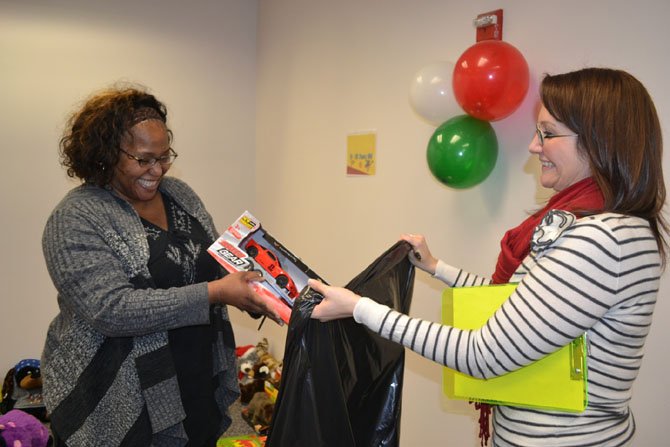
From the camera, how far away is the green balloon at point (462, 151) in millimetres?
1955

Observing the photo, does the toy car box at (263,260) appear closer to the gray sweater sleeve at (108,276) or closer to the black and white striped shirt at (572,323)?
the gray sweater sleeve at (108,276)

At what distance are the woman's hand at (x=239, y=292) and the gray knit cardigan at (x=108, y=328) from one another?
31 mm

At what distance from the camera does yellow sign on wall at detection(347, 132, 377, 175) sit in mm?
2797

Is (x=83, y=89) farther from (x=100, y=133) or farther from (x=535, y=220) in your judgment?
(x=535, y=220)

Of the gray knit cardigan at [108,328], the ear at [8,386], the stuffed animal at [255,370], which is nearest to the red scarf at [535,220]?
the gray knit cardigan at [108,328]

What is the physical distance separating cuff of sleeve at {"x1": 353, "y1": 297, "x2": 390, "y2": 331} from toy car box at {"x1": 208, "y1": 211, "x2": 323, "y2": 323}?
32cm

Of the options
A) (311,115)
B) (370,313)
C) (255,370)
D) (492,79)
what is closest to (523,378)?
(370,313)

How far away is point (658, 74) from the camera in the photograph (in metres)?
1.68

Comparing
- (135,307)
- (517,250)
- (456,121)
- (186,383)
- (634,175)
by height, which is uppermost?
(456,121)

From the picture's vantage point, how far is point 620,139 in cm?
108

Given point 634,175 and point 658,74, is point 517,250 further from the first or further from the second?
point 658,74

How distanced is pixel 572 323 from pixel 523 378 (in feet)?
0.66

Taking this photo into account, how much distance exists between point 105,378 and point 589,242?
1212 millimetres

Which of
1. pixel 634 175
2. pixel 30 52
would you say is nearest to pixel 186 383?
pixel 634 175
